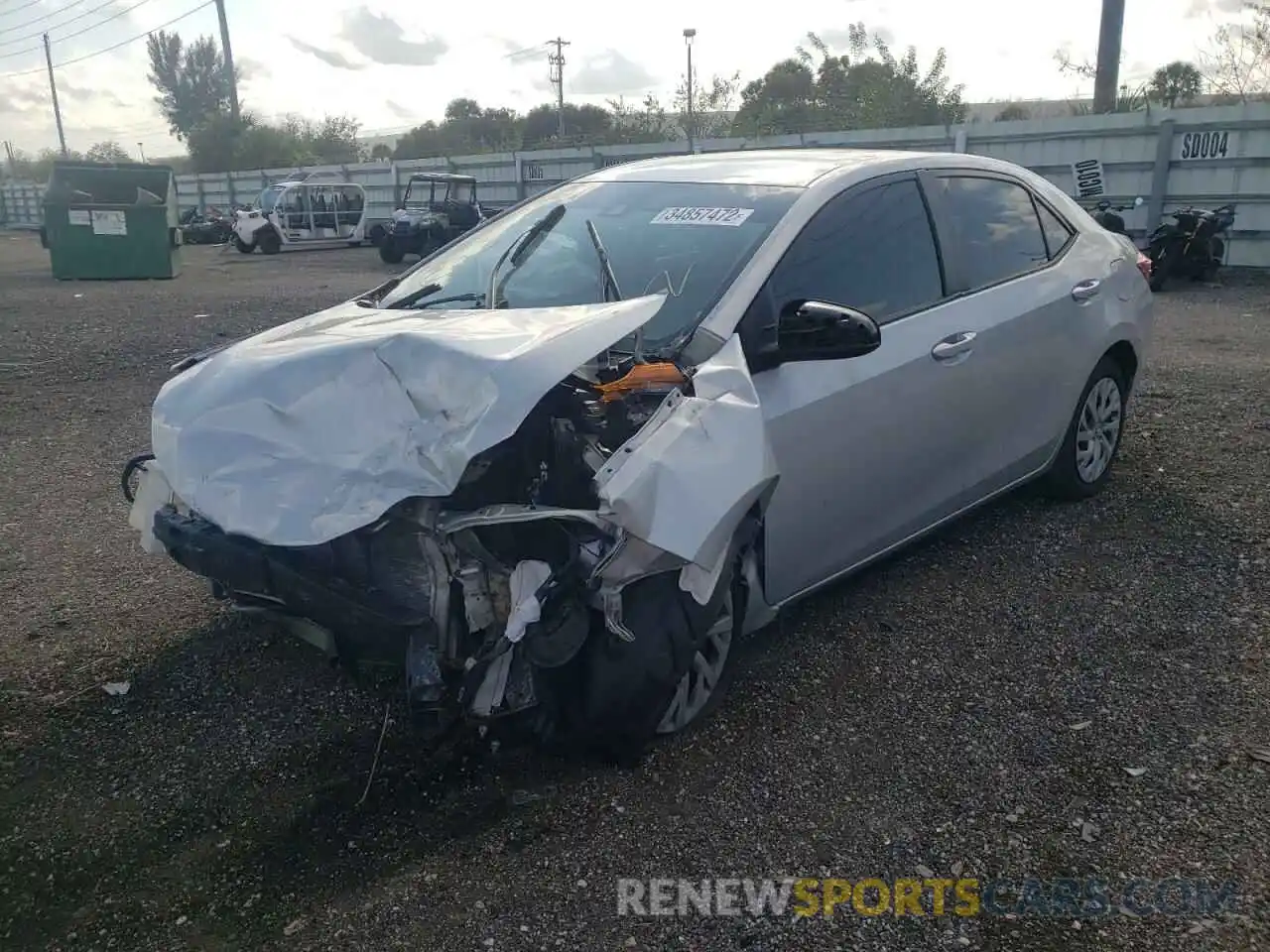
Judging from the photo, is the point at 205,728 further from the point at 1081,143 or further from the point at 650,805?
the point at 1081,143

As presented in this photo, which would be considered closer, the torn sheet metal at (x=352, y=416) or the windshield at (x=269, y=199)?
the torn sheet metal at (x=352, y=416)

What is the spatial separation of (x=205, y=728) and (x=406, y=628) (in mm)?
1087

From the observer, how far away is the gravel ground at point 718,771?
2523mm

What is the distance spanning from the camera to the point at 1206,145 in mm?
14539

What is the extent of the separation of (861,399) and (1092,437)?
6.69ft

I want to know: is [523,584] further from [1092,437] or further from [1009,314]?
[1092,437]

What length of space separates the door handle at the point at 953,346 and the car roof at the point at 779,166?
700 millimetres

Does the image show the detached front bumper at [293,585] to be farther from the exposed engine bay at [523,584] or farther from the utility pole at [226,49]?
the utility pole at [226,49]

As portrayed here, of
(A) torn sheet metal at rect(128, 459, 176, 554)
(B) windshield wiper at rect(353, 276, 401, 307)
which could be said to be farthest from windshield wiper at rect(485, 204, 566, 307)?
(A) torn sheet metal at rect(128, 459, 176, 554)

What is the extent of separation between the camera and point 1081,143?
51.8ft

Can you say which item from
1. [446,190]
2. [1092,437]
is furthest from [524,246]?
[446,190]

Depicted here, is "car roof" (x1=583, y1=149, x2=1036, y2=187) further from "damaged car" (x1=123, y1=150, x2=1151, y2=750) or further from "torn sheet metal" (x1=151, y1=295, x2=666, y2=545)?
"torn sheet metal" (x1=151, y1=295, x2=666, y2=545)

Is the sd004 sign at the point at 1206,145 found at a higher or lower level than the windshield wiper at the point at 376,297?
higher

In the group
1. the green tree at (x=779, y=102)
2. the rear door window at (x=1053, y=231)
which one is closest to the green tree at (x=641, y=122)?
the green tree at (x=779, y=102)
